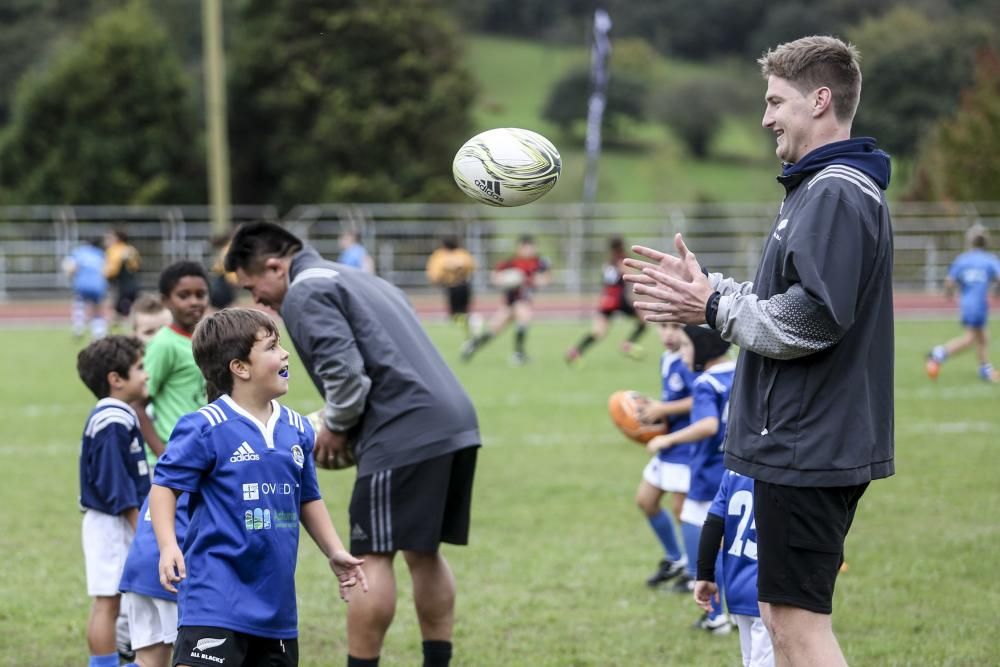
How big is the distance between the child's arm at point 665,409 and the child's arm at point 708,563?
7.50ft

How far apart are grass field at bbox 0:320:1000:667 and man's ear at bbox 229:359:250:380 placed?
202 centimetres

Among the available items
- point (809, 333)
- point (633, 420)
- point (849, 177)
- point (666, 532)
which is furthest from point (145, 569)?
point (666, 532)

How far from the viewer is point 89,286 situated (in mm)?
21938

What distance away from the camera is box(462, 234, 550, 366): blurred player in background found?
60.9 feet

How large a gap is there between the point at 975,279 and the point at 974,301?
35 centimetres

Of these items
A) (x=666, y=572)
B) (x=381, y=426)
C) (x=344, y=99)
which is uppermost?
(x=344, y=99)

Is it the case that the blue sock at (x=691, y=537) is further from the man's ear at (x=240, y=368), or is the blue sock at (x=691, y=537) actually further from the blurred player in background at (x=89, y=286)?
the blurred player in background at (x=89, y=286)

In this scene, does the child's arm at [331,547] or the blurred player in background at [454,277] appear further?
the blurred player in background at [454,277]

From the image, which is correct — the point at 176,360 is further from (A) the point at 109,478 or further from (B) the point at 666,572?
(B) the point at 666,572

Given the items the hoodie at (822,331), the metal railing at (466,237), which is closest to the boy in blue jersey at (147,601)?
the hoodie at (822,331)

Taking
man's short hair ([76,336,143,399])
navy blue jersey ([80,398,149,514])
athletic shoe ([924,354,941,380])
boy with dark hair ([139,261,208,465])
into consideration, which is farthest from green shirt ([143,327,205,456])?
athletic shoe ([924,354,941,380])

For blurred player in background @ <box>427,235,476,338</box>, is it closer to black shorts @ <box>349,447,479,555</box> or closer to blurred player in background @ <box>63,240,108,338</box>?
blurred player in background @ <box>63,240,108,338</box>

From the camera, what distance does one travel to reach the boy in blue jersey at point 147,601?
4312 mm

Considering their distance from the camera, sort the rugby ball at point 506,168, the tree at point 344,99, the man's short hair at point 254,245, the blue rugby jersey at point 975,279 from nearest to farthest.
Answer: the rugby ball at point 506,168 → the man's short hair at point 254,245 → the blue rugby jersey at point 975,279 → the tree at point 344,99
